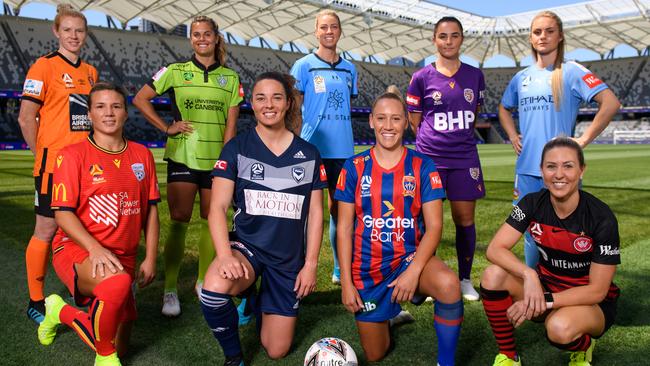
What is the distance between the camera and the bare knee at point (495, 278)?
2.54m

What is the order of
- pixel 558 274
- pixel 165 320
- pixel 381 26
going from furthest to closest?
pixel 381 26
pixel 165 320
pixel 558 274

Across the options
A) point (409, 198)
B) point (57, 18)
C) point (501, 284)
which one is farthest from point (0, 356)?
point (501, 284)

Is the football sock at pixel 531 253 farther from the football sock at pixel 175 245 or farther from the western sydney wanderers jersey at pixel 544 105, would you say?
the football sock at pixel 175 245

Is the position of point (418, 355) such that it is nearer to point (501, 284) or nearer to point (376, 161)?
point (501, 284)

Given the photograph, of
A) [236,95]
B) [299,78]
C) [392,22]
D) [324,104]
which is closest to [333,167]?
[324,104]

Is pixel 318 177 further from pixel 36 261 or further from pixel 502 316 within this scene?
pixel 36 261

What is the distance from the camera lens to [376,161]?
2.89 m

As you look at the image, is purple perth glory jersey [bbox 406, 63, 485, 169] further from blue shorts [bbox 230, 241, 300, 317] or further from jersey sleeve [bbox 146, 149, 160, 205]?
jersey sleeve [bbox 146, 149, 160, 205]

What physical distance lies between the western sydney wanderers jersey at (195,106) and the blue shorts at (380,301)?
162 cm

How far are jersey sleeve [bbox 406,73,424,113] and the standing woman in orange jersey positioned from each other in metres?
2.34

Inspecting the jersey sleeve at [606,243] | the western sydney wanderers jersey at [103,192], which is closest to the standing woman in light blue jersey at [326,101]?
the western sydney wanderers jersey at [103,192]

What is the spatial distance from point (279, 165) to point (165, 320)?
135 cm

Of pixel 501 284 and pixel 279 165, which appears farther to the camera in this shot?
pixel 279 165

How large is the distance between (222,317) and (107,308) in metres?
0.54
